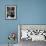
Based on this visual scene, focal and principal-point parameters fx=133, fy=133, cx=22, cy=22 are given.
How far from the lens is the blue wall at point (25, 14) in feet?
14.9

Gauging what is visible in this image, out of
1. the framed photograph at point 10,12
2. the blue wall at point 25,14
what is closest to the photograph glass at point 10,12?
the framed photograph at point 10,12

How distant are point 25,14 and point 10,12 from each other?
517 mm

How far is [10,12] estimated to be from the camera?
4527 mm

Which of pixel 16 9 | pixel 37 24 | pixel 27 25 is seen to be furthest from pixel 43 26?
pixel 16 9

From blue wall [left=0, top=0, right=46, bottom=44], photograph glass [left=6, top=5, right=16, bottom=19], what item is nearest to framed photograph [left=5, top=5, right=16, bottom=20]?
photograph glass [left=6, top=5, right=16, bottom=19]

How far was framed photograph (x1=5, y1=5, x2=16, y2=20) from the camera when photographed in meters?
4.52

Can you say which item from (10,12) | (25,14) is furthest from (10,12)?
(25,14)

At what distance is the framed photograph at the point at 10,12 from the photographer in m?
4.52

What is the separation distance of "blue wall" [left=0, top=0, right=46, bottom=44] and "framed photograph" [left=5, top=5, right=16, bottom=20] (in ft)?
0.36

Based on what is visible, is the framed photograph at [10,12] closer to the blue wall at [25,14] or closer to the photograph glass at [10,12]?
the photograph glass at [10,12]

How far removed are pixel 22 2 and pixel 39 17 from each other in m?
0.78

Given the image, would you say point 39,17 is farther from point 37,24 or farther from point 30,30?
point 30,30

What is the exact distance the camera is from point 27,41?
426cm

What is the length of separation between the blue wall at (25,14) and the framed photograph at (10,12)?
11 centimetres
